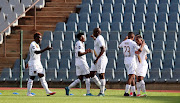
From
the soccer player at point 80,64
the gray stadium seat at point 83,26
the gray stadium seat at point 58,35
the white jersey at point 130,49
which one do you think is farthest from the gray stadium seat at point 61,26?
the white jersey at point 130,49

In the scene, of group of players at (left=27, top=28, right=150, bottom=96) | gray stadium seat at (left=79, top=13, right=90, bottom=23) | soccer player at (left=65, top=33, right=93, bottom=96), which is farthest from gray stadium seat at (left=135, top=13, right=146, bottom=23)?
soccer player at (left=65, top=33, right=93, bottom=96)

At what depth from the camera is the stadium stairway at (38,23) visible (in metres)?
20.7

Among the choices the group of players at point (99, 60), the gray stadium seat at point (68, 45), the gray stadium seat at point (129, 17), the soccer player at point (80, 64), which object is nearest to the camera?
the group of players at point (99, 60)

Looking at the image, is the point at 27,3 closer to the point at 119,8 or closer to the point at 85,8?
the point at 85,8

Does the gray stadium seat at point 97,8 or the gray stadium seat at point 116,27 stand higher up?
the gray stadium seat at point 97,8

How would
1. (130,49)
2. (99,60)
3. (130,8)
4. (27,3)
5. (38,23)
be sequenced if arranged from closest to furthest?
(99,60) < (130,49) < (130,8) < (38,23) < (27,3)

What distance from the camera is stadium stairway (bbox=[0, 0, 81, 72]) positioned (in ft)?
67.9

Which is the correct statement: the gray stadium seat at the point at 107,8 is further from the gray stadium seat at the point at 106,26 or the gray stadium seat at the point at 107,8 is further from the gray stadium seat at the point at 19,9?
the gray stadium seat at the point at 19,9

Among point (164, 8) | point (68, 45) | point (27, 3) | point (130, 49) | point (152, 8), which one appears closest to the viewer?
point (130, 49)

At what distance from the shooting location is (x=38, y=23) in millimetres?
22047

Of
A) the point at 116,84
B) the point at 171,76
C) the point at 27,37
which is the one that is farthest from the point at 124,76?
the point at 27,37

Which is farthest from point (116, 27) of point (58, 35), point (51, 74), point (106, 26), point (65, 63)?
point (51, 74)

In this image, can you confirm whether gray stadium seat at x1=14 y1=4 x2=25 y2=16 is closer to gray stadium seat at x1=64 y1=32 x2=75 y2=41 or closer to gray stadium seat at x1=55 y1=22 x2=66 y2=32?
gray stadium seat at x1=55 y1=22 x2=66 y2=32

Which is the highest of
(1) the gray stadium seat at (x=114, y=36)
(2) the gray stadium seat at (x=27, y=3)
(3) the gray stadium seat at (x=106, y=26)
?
(2) the gray stadium seat at (x=27, y=3)
